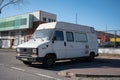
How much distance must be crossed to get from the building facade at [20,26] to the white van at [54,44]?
112ft

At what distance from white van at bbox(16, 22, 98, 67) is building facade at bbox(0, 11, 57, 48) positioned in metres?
34.1

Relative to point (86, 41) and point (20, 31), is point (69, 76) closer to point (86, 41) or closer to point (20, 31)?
point (86, 41)

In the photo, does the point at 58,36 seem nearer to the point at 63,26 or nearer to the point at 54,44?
the point at 54,44

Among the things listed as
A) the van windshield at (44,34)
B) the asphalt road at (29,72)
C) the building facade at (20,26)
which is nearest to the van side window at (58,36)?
the van windshield at (44,34)

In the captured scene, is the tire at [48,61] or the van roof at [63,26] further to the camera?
the van roof at [63,26]

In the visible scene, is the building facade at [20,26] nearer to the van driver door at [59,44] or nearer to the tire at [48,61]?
the van driver door at [59,44]

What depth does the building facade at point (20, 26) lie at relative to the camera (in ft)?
167

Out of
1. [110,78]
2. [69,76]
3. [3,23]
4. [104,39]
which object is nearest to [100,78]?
[110,78]

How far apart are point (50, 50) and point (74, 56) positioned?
9.19 ft

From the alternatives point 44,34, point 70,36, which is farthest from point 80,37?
point 44,34

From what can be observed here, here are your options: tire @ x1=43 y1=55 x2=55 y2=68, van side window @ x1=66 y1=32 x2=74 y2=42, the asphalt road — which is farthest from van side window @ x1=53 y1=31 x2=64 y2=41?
the asphalt road

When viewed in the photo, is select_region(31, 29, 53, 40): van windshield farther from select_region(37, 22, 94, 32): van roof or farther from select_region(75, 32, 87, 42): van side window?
select_region(75, 32, 87, 42): van side window

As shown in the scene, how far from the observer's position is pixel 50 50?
13.0m

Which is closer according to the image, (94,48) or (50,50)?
(50,50)
